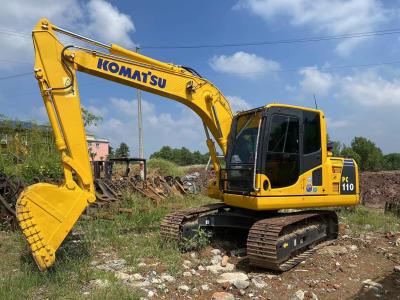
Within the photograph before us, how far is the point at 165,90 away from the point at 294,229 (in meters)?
3.17

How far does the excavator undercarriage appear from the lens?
6.35m

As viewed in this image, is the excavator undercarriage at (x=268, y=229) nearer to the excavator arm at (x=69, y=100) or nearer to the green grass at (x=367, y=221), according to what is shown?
the excavator arm at (x=69, y=100)

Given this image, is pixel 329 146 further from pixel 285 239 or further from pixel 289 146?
pixel 285 239

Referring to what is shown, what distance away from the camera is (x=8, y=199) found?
31.2 ft

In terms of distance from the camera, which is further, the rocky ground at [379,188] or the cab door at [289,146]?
the rocky ground at [379,188]

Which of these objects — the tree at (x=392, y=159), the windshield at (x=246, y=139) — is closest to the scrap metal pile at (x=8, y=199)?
the windshield at (x=246, y=139)

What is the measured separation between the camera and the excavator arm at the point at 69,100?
566 centimetres

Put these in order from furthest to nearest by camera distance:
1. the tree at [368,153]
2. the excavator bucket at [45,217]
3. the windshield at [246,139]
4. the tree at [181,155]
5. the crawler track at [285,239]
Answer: the tree at [181,155] → the tree at [368,153] → the windshield at [246,139] → the crawler track at [285,239] → the excavator bucket at [45,217]

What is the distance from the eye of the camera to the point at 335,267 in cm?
689

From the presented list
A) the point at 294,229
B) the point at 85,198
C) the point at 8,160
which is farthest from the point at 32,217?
the point at 8,160

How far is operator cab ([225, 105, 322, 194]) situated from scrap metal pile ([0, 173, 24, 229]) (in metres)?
4.50

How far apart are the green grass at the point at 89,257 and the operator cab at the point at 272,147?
5.50 feet

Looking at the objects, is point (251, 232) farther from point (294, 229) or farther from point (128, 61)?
point (128, 61)

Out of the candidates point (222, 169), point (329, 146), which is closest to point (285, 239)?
point (222, 169)
